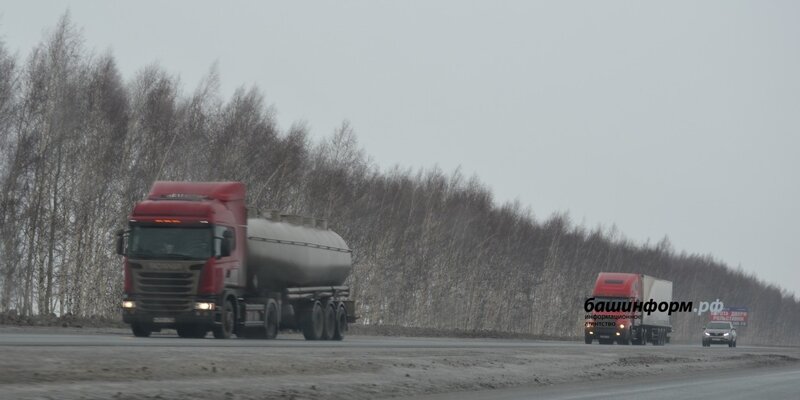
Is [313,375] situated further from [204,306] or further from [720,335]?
[720,335]

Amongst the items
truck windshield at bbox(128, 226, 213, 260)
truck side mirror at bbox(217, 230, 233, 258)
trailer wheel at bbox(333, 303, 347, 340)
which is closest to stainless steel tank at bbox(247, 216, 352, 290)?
trailer wheel at bbox(333, 303, 347, 340)

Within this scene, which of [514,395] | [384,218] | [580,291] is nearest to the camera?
[514,395]

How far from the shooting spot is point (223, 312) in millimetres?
35031

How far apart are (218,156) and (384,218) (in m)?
28.8

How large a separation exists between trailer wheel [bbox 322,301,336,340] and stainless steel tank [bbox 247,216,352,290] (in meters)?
0.79

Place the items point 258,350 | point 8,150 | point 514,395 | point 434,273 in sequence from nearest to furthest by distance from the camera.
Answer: point 514,395 < point 258,350 < point 8,150 < point 434,273

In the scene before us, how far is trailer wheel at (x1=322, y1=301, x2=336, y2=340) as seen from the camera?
42.8 metres

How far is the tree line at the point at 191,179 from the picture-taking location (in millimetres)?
53875

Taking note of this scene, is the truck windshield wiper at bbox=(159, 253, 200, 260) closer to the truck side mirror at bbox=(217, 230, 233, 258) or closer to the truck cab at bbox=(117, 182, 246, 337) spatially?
the truck cab at bbox=(117, 182, 246, 337)

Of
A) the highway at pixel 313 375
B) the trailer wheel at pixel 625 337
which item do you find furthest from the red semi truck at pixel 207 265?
the trailer wheel at pixel 625 337

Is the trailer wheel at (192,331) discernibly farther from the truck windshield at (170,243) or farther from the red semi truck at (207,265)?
the truck windshield at (170,243)

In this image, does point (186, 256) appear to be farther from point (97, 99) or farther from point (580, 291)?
point (580, 291)

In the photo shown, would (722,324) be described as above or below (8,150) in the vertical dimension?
Result: below

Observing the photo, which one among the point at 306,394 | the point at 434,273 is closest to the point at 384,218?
the point at 434,273
